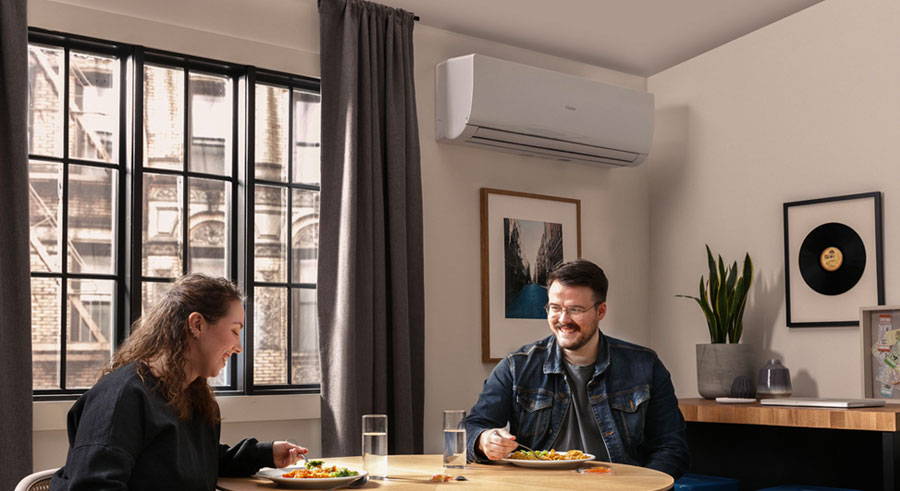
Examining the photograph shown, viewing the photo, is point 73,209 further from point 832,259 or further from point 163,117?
point 832,259

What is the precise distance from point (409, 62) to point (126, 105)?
1299 millimetres

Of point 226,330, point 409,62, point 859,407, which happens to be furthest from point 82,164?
point 859,407

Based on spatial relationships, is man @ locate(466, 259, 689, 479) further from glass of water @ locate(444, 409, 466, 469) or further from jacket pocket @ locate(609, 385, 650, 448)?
glass of water @ locate(444, 409, 466, 469)

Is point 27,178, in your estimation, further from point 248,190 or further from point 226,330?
point 226,330

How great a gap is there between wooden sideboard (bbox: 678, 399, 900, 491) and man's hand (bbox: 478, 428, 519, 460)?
1714mm

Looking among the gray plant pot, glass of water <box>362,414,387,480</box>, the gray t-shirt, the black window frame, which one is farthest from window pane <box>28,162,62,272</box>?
the gray plant pot

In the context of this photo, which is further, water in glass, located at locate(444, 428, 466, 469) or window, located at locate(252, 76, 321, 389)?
window, located at locate(252, 76, 321, 389)

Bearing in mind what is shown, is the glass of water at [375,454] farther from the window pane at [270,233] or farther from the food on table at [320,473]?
the window pane at [270,233]

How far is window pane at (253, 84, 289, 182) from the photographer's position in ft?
13.6

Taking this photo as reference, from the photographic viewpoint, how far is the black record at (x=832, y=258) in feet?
13.9

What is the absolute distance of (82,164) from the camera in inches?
145

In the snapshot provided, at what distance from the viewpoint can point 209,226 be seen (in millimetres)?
4008

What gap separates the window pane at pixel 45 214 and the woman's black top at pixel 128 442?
5.86 ft

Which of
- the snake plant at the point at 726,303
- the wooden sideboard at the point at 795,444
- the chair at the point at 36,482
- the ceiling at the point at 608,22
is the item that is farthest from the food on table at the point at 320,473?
the snake plant at the point at 726,303
